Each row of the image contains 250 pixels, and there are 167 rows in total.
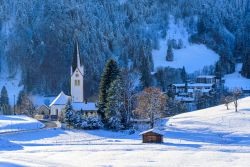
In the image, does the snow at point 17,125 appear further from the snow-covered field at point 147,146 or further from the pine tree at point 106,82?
the pine tree at point 106,82

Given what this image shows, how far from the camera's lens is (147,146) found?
61.5 meters

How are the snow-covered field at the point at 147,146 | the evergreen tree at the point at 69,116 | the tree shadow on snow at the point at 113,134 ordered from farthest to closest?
1. the evergreen tree at the point at 69,116
2. the tree shadow on snow at the point at 113,134
3. the snow-covered field at the point at 147,146

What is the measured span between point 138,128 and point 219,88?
10968 cm

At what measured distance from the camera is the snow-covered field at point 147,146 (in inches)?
1858

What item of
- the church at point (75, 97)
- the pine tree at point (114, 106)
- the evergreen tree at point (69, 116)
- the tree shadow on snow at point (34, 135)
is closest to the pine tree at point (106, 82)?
the pine tree at point (114, 106)

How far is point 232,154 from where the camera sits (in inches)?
2073

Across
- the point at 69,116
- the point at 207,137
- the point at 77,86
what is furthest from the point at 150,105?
the point at 77,86

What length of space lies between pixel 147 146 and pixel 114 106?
69.3ft

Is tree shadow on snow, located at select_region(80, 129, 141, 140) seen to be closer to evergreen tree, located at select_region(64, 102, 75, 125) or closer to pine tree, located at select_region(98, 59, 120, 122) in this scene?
pine tree, located at select_region(98, 59, 120, 122)

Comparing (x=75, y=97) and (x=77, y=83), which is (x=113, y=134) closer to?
(x=75, y=97)

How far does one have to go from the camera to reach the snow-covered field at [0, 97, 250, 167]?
47.2 meters

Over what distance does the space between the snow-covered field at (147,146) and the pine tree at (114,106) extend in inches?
82.3

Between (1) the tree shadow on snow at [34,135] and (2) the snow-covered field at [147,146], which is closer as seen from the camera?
(2) the snow-covered field at [147,146]

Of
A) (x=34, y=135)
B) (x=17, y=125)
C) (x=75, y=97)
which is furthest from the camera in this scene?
(x=75, y=97)
